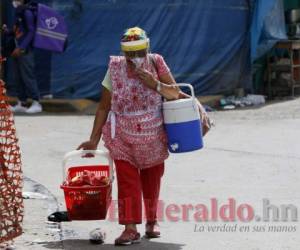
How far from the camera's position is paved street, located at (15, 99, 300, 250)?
6090 millimetres

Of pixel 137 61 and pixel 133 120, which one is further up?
pixel 137 61

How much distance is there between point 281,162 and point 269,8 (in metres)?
6.35

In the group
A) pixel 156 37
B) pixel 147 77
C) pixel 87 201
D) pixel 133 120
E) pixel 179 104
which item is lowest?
pixel 87 201

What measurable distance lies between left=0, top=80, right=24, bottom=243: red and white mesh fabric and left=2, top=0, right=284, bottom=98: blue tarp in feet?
26.8

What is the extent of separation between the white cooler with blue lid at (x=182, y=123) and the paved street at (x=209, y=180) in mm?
732

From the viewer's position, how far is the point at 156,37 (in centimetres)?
1405

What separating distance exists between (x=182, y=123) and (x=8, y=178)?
4.14ft

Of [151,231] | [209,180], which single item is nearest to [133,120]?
[151,231]


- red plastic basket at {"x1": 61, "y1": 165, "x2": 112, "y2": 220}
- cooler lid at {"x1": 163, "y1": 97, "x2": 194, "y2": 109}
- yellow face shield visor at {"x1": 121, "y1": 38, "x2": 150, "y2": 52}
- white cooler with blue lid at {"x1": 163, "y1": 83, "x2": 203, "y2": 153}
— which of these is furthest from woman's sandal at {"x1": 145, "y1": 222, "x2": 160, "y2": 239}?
yellow face shield visor at {"x1": 121, "y1": 38, "x2": 150, "y2": 52}

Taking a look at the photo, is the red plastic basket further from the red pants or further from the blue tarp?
the blue tarp

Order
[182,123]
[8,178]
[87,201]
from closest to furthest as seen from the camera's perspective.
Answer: [8,178] → [182,123] → [87,201]

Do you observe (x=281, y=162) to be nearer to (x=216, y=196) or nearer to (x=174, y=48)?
(x=216, y=196)

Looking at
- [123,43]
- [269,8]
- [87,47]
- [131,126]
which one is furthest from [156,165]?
[269,8]

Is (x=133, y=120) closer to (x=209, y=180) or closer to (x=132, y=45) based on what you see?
(x=132, y=45)
